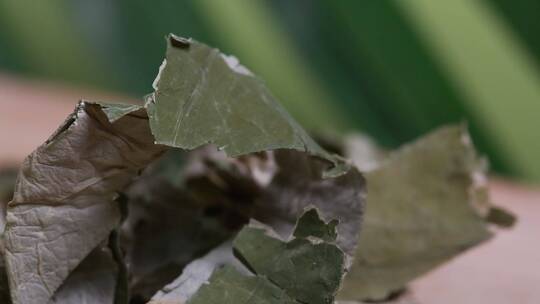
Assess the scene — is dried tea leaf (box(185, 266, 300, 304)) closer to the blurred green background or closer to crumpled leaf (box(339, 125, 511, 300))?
crumpled leaf (box(339, 125, 511, 300))

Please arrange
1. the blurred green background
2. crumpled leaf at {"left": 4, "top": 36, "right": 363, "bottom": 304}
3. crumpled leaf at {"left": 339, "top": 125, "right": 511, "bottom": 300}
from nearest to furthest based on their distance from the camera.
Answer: crumpled leaf at {"left": 4, "top": 36, "right": 363, "bottom": 304}, crumpled leaf at {"left": 339, "top": 125, "right": 511, "bottom": 300}, the blurred green background

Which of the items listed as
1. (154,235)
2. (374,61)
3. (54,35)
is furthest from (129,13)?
(154,235)

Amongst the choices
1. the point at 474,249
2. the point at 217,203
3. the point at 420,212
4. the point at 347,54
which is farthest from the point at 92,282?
the point at 347,54

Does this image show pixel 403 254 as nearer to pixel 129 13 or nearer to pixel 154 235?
pixel 154 235

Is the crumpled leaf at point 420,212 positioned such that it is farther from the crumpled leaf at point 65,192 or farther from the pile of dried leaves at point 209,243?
the crumpled leaf at point 65,192

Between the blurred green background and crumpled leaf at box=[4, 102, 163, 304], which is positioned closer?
crumpled leaf at box=[4, 102, 163, 304]

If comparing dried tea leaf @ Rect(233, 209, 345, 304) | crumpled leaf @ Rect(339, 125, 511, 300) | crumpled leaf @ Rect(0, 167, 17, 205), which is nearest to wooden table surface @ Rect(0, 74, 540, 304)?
crumpled leaf @ Rect(339, 125, 511, 300)
